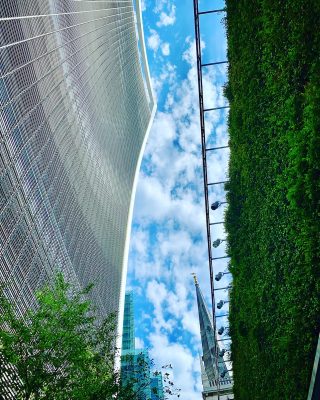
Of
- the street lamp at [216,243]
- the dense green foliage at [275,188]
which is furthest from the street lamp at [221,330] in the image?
Answer: the street lamp at [216,243]

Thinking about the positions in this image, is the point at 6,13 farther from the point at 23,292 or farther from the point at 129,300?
the point at 129,300

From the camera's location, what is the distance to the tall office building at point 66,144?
34.9 meters

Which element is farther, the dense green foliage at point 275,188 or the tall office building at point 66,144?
the tall office building at point 66,144

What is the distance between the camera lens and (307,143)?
356 inches

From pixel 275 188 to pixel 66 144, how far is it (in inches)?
1934

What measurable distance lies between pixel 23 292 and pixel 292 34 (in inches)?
1240

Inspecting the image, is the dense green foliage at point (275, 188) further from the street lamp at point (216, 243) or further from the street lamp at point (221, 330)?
the street lamp at point (221, 330)

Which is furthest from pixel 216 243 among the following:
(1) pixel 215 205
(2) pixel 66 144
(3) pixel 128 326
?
(3) pixel 128 326

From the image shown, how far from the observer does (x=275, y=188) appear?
11.4 metres

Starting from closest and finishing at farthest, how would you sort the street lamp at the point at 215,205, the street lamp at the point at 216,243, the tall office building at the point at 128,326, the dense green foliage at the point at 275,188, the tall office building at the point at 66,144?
the dense green foliage at the point at 275,188 → the street lamp at the point at 215,205 → the street lamp at the point at 216,243 → the tall office building at the point at 66,144 → the tall office building at the point at 128,326

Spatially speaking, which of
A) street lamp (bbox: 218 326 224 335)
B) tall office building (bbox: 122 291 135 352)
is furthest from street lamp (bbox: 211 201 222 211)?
tall office building (bbox: 122 291 135 352)

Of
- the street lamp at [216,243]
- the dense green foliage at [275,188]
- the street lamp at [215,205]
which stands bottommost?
the dense green foliage at [275,188]

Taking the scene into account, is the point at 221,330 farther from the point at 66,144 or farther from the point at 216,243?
the point at 66,144

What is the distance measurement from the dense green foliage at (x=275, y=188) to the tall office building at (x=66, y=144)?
20.5 meters
